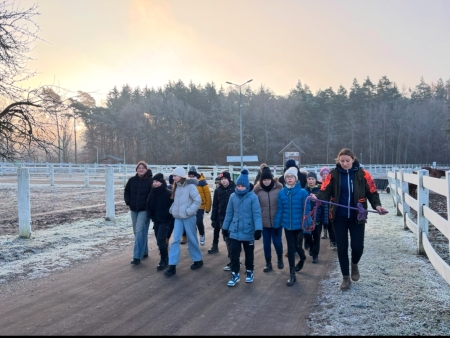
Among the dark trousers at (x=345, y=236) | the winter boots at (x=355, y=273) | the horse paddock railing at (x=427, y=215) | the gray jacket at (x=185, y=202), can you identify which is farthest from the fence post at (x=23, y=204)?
the horse paddock railing at (x=427, y=215)

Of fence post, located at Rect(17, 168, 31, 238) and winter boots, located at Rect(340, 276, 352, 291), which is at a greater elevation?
fence post, located at Rect(17, 168, 31, 238)

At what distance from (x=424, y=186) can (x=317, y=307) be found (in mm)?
3193

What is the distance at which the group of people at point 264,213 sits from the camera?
4.94 metres

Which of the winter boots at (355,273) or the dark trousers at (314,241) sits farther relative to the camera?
the dark trousers at (314,241)

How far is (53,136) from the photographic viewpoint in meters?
8.53

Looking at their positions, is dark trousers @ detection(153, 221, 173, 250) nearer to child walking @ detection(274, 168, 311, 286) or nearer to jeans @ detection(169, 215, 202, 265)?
jeans @ detection(169, 215, 202, 265)

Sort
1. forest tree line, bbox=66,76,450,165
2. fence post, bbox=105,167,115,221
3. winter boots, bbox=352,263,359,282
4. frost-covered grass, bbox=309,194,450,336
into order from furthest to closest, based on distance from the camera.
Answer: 1. forest tree line, bbox=66,76,450,165
2. fence post, bbox=105,167,115,221
3. winter boots, bbox=352,263,359,282
4. frost-covered grass, bbox=309,194,450,336

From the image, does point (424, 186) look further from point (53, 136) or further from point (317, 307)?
point (53, 136)

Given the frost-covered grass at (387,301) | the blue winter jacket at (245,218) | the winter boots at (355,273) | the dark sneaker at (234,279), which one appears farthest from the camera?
the blue winter jacket at (245,218)

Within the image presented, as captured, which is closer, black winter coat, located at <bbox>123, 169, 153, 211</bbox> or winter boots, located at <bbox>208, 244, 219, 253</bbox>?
black winter coat, located at <bbox>123, 169, 153, 211</bbox>

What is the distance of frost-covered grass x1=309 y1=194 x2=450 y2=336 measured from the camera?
3.69m

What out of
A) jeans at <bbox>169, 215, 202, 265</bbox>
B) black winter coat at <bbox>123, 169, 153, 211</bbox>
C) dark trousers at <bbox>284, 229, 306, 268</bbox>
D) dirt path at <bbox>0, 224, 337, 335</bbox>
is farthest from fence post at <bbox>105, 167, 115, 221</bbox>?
dark trousers at <bbox>284, 229, 306, 268</bbox>

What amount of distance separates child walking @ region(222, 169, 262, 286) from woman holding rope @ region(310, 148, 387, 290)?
Answer: 1.02m

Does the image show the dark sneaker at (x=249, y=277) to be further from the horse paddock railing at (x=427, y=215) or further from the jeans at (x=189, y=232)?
the horse paddock railing at (x=427, y=215)
